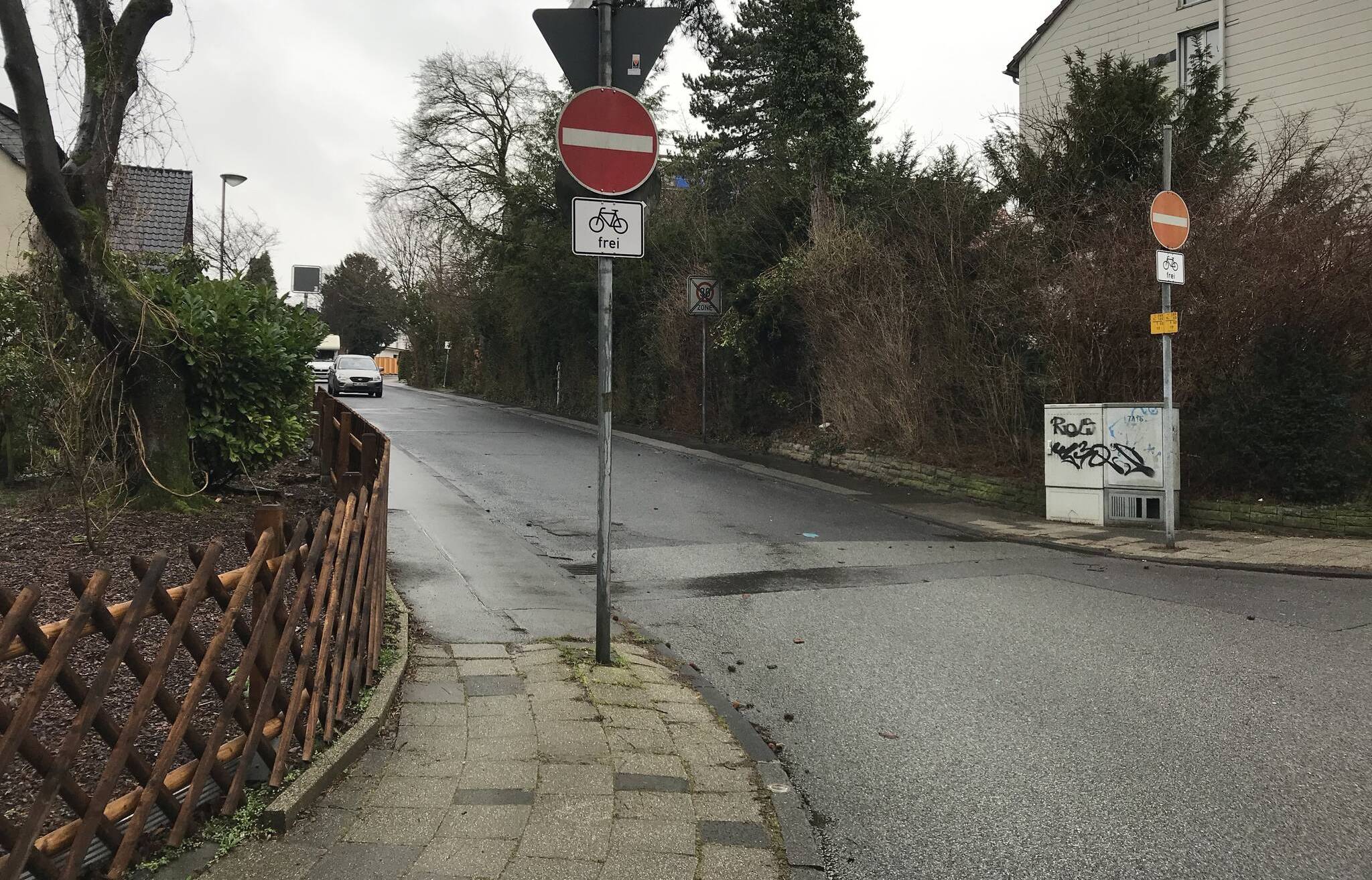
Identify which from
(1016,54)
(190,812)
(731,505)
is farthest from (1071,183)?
(1016,54)

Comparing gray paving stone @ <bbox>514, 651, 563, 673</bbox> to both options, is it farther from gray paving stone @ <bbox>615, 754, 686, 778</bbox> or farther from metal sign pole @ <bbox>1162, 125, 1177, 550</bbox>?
metal sign pole @ <bbox>1162, 125, 1177, 550</bbox>

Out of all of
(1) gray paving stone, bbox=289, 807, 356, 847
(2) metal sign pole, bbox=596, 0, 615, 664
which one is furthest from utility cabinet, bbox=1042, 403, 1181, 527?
(1) gray paving stone, bbox=289, 807, 356, 847

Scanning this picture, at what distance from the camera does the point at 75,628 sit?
2.82 meters

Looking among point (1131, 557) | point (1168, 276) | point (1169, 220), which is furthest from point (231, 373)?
point (1169, 220)

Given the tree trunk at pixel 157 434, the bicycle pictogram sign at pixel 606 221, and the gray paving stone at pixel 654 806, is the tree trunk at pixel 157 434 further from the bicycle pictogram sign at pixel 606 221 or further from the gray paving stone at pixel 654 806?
the gray paving stone at pixel 654 806

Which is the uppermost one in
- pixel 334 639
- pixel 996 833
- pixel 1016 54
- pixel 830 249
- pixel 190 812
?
pixel 1016 54

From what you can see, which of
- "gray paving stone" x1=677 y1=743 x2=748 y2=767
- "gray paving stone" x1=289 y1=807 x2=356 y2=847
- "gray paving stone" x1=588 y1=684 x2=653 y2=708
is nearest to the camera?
"gray paving stone" x1=289 y1=807 x2=356 y2=847

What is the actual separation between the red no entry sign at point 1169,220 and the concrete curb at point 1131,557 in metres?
3.24

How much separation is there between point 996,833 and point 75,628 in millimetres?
3182

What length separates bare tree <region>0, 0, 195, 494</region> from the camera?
8148 millimetres

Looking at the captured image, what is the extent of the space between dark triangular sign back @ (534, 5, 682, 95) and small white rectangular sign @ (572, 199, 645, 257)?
2.22 feet

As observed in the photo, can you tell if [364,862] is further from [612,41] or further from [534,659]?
[612,41]

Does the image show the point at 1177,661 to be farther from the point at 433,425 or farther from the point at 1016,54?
the point at 1016,54

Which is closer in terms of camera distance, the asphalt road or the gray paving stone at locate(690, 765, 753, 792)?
the asphalt road
